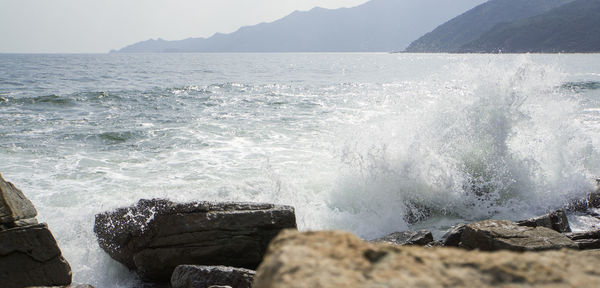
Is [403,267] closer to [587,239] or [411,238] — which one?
[411,238]

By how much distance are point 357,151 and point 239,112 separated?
8.91 m

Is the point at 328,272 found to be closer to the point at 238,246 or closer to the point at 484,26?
the point at 238,246

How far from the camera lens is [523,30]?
118062 millimetres

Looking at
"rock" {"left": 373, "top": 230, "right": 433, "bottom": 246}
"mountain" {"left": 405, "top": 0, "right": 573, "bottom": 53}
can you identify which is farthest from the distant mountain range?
"rock" {"left": 373, "top": 230, "right": 433, "bottom": 246}

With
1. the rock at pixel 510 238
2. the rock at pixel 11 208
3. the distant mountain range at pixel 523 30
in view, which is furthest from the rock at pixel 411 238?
the distant mountain range at pixel 523 30

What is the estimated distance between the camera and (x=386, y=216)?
23.9ft

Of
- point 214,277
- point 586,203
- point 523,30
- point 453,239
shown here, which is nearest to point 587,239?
point 453,239

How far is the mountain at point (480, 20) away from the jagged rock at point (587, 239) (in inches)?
6134

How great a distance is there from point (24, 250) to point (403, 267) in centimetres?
443

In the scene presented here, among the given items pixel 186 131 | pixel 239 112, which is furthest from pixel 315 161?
pixel 239 112

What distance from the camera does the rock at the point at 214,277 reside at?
3.73 meters

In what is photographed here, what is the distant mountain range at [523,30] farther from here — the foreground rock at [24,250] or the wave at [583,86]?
the foreground rock at [24,250]

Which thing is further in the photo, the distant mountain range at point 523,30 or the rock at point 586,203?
the distant mountain range at point 523,30

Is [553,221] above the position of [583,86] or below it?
below
